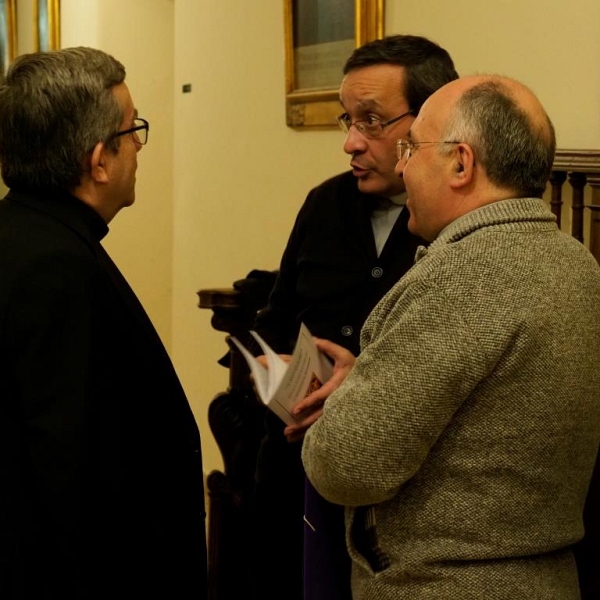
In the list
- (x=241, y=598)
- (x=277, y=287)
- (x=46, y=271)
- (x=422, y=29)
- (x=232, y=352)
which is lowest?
(x=241, y=598)

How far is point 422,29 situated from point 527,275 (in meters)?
1.97

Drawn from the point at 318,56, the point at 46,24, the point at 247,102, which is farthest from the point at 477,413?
the point at 46,24

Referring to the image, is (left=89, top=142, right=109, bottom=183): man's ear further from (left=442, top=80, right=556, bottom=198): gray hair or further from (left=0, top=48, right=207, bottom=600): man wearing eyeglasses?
(left=442, top=80, right=556, bottom=198): gray hair

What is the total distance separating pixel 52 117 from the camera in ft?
6.28

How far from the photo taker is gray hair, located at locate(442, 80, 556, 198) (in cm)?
164

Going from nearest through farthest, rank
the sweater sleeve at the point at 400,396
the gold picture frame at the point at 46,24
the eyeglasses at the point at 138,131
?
the sweater sleeve at the point at 400,396 → the eyeglasses at the point at 138,131 → the gold picture frame at the point at 46,24

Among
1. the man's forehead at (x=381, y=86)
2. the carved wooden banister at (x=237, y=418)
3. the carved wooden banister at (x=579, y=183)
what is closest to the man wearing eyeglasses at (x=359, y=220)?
the man's forehead at (x=381, y=86)

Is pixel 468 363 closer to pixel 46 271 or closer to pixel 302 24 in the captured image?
pixel 46 271

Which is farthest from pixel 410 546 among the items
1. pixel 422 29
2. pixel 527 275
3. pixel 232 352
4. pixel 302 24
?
pixel 302 24

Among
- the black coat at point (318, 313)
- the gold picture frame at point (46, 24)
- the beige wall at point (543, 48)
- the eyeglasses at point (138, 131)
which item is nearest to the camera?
the eyeglasses at point (138, 131)

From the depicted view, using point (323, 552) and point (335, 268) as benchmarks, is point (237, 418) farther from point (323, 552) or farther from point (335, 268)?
point (323, 552)

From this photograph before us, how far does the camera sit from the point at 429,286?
1576mm

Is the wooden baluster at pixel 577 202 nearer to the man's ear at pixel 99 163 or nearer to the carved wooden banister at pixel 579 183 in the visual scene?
the carved wooden banister at pixel 579 183

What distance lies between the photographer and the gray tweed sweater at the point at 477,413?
1546mm
